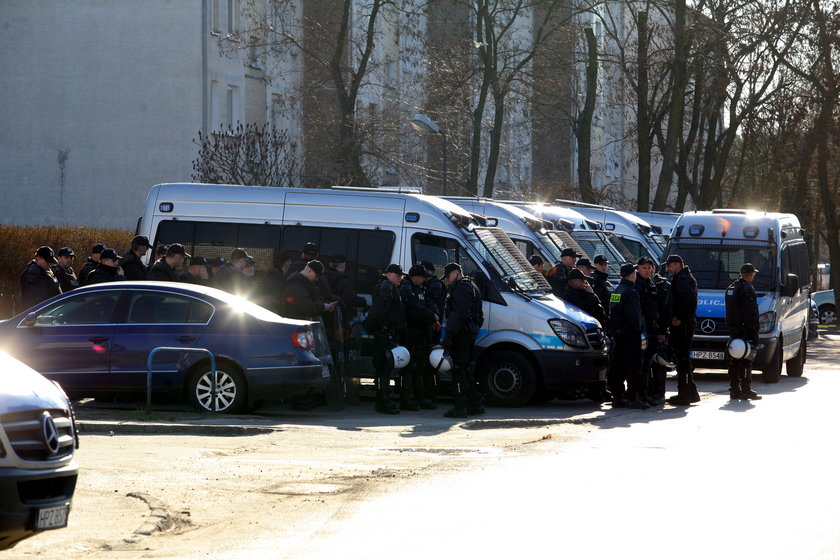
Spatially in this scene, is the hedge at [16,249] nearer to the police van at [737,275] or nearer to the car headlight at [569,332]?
the police van at [737,275]

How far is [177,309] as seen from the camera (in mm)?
14828

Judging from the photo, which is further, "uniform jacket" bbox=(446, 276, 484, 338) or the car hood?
"uniform jacket" bbox=(446, 276, 484, 338)

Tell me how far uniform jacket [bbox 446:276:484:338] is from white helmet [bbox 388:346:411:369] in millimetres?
511

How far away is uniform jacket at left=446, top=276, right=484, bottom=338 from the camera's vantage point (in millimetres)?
15438

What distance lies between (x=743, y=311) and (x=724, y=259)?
3.95m

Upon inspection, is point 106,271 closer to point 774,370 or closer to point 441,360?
point 441,360

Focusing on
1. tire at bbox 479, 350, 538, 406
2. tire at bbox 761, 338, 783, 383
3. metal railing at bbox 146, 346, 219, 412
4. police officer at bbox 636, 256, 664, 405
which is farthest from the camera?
tire at bbox 761, 338, 783, 383

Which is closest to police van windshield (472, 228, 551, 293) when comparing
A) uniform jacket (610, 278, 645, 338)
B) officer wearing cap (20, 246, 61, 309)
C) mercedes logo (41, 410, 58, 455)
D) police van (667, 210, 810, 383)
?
uniform jacket (610, 278, 645, 338)

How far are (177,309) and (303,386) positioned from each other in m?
1.55

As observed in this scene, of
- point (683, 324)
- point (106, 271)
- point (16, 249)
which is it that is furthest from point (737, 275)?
point (16, 249)

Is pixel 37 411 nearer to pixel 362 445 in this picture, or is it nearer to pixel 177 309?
pixel 362 445

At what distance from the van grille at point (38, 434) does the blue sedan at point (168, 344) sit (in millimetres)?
7497

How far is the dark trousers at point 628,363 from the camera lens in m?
16.8

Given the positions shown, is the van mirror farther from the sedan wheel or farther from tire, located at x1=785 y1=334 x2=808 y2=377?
the sedan wheel
